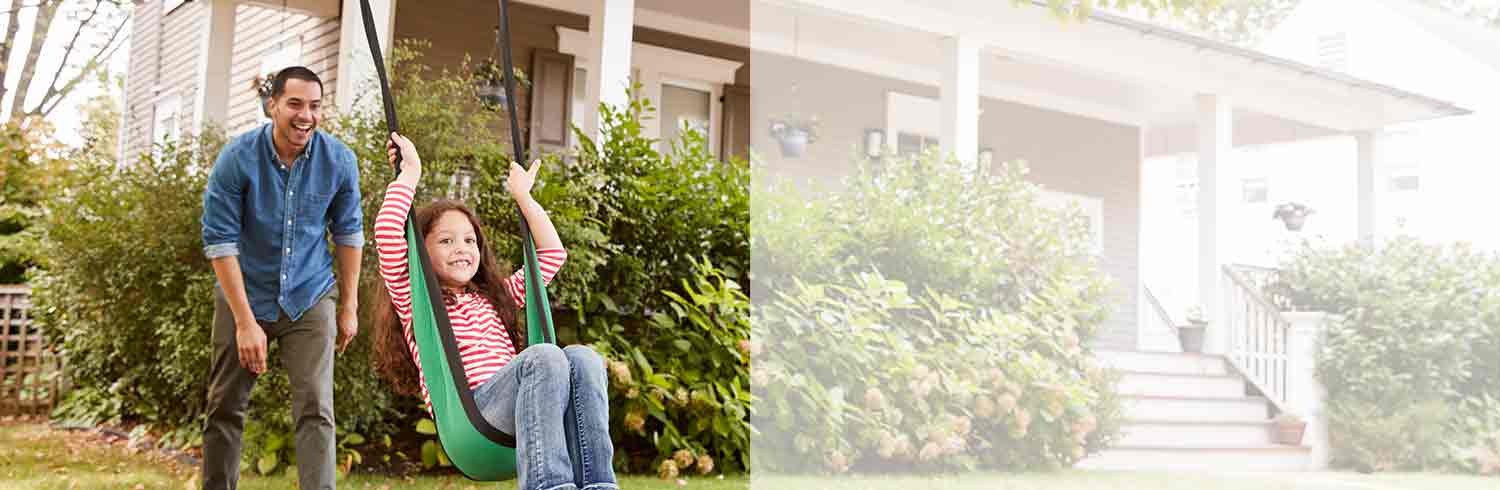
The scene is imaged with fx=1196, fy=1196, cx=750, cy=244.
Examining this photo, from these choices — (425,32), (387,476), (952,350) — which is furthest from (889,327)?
(425,32)

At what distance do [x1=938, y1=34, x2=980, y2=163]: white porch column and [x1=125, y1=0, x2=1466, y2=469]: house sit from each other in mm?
10

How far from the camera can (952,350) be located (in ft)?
16.6

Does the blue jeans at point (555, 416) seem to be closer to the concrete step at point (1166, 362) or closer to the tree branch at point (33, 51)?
the concrete step at point (1166, 362)

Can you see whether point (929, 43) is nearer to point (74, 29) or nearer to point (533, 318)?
point (533, 318)

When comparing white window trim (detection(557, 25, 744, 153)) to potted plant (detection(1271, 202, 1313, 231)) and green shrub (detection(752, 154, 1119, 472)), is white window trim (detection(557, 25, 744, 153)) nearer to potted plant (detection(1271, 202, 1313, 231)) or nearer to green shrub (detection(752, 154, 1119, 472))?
green shrub (detection(752, 154, 1119, 472))

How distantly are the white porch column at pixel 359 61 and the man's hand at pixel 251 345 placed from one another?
1.82 meters

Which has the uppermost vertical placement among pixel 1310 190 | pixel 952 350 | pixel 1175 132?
pixel 1175 132

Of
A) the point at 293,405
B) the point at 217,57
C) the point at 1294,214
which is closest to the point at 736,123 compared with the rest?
the point at 217,57

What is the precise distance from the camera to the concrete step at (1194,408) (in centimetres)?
396

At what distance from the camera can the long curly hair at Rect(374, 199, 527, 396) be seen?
103 inches

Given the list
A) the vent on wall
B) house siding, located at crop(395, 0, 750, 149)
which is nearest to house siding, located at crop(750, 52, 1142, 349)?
house siding, located at crop(395, 0, 750, 149)

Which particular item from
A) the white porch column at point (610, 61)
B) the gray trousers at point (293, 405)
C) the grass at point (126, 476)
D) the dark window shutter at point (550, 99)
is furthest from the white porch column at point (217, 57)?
the gray trousers at point (293, 405)

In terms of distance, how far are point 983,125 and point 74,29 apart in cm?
670

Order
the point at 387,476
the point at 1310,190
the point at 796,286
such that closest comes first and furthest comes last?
the point at 1310,190
the point at 387,476
the point at 796,286
